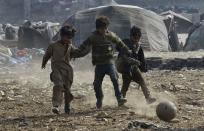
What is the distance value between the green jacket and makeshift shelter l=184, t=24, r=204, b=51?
542 inches

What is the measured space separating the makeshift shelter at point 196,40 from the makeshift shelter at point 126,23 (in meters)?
0.97

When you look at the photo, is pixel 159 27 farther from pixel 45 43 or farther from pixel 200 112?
pixel 200 112

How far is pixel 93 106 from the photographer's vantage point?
8.55 m

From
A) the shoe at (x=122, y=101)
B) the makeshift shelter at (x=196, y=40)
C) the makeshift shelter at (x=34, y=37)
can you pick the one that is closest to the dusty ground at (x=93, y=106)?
the shoe at (x=122, y=101)

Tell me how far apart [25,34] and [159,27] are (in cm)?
608

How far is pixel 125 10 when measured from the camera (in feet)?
68.7

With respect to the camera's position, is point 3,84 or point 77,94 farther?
point 3,84

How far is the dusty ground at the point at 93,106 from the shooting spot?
670 centimetres

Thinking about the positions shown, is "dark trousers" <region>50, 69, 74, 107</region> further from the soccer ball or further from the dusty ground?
the soccer ball

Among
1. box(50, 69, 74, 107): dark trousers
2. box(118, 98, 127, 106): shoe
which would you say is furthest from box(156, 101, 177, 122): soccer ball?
box(50, 69, 74, 107): dark trousers

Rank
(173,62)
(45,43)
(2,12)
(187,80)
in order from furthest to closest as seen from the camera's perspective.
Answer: (2,12), (45,43), (173,62), (187,80)

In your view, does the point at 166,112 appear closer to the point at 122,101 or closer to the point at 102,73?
the point at 122,101

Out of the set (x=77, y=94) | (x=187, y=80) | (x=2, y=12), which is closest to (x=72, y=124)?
(x=77, y=94)

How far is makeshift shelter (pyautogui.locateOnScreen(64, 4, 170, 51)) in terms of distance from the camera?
20.4 m
